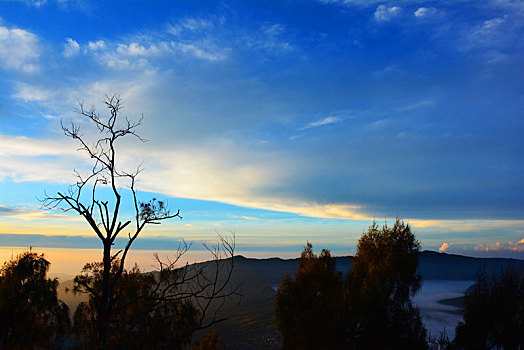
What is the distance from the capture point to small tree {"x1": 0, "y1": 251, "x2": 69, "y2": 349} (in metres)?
36.9

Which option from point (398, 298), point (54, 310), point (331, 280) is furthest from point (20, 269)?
point (398, 298)

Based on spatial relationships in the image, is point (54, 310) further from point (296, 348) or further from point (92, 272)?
point (296, 348)

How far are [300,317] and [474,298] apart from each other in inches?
690

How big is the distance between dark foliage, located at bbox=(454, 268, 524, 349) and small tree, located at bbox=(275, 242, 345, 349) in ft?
42.6

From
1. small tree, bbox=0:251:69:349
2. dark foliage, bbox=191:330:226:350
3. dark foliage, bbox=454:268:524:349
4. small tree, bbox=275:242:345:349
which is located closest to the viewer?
dark foliage, bbox=191:330:226:350

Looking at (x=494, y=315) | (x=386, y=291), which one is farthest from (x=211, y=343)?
(x=494, y=315)

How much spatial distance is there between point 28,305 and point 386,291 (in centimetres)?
3414

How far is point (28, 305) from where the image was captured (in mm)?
38281

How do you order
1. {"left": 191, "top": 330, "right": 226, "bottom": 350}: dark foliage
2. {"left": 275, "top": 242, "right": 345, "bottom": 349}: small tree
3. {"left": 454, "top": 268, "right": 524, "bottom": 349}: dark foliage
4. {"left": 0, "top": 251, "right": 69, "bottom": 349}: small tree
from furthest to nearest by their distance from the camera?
{"left": 454, "top": 268, "right": 524, "bottom": 349}: dark foliage → {"left": 275, "top": 242, "right": 345, "bottom": 349}: small tree → {"left": 0, "top": 251, "right": 69, "bottom": 349}: small tree → {"left": 191, "top": 330, "right": 226, "bottom": 350}: dark foliage

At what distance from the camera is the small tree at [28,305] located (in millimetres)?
36938

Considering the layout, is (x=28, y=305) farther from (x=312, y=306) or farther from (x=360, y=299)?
(x=360, y=299)

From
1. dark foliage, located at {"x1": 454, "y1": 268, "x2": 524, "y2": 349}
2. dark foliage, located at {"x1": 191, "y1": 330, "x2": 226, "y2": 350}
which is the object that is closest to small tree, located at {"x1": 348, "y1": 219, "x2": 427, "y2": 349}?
dark foliage, located at {"x1": 454, "y1": 268, "x2": 524, "y2": 349}

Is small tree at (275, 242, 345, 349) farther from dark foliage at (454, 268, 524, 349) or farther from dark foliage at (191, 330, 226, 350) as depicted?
dark foliage at (191, 330, 226, 350)

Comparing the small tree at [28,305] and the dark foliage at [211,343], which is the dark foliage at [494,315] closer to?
the dark foliage at [211,343]
